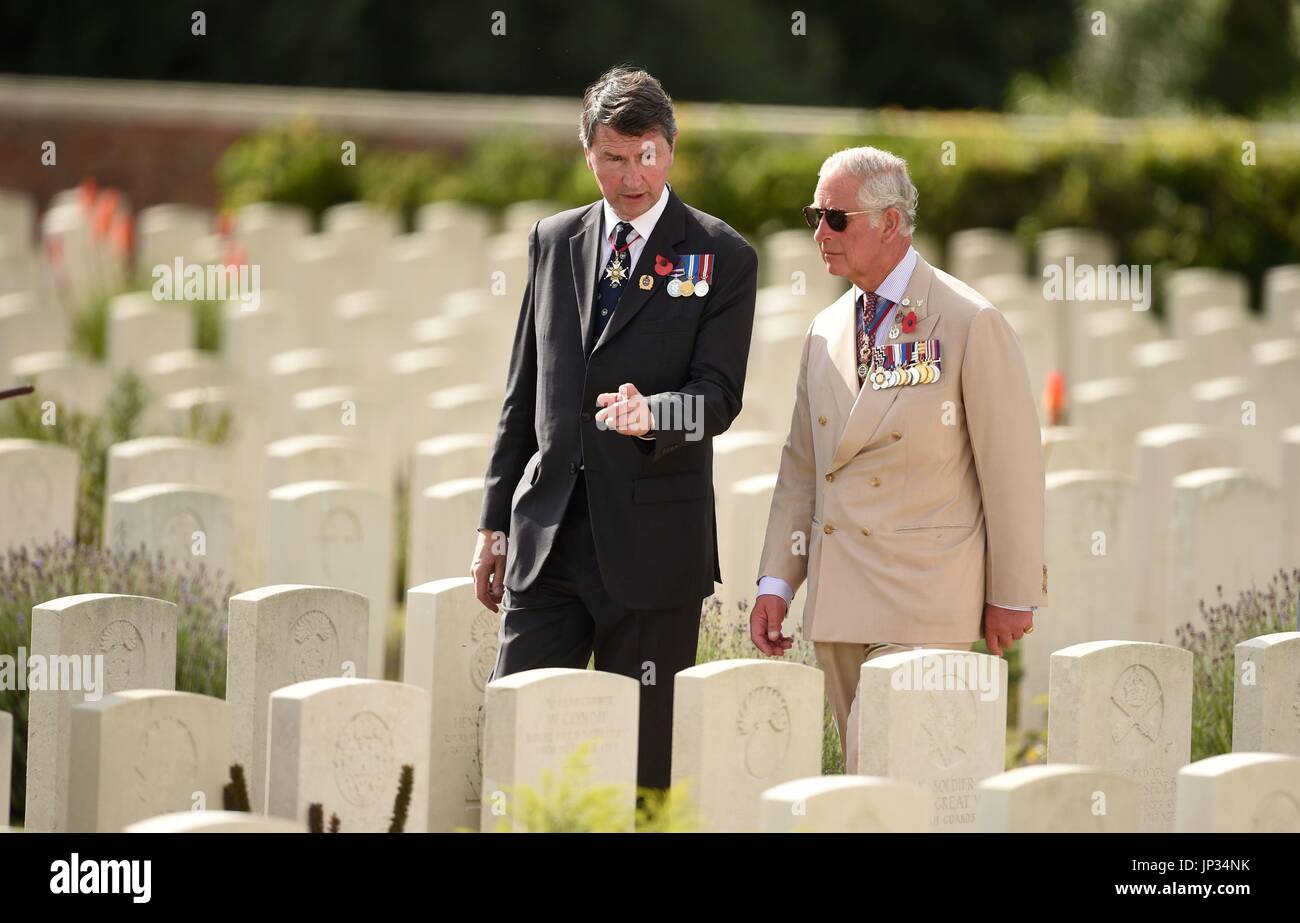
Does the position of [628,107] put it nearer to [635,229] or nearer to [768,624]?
[635,229]

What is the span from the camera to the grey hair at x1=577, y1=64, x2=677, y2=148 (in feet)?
12.6

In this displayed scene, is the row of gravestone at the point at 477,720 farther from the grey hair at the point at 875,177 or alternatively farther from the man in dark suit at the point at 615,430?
the grey hair at the point at 875,177

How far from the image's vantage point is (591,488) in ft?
13.1

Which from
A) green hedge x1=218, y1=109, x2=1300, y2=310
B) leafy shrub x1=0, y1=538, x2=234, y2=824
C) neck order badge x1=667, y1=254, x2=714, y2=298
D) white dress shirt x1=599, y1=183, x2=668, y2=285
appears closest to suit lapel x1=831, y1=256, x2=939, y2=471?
neck order badge x1=667, y1=254, x2=714, y2=298

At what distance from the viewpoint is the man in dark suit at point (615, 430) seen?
156 inches

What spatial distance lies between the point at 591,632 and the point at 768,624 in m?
0.40

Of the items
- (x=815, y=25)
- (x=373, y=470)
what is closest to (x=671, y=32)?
(x=815, y=25)

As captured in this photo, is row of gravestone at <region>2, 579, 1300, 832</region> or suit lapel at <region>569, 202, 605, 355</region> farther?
suit lapel at <region>569, 202, 605, 355</region>

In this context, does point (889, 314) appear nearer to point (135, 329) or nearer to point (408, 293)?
point (135, 329)

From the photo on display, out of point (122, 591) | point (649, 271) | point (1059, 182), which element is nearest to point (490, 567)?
point (649, 271)

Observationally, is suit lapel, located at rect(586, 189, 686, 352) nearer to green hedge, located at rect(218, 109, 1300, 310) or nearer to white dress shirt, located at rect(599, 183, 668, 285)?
white dress shirt, located at rect(599, 183, 668, 285)

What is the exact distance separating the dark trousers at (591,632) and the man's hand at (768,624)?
13 cm

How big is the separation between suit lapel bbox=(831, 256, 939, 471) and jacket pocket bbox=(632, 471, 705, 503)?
0.32m

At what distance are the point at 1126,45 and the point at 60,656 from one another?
1813cm
